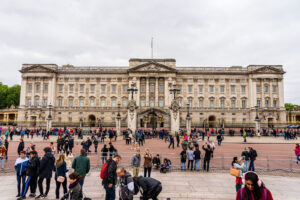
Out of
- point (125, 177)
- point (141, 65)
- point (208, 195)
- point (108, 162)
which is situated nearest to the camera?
point (125, 177)

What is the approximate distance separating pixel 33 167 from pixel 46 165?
17.0 inches

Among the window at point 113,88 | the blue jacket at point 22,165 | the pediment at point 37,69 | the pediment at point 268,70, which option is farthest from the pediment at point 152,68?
the blue jacket at point 22,165

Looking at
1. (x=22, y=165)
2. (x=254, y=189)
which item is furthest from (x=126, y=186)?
(x=22, y=165)

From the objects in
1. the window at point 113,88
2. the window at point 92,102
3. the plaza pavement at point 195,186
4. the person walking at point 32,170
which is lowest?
the plaza pavement at point 195,186

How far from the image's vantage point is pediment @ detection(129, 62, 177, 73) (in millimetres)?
55188

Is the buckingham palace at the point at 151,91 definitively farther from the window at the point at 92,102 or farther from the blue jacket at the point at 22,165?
the blue jacket at the point at 22,165

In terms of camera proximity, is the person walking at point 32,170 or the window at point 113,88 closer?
the person walking at point 32,170

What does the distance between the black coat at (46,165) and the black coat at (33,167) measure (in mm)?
192

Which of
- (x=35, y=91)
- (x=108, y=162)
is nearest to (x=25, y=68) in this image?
(x=35, y=91)

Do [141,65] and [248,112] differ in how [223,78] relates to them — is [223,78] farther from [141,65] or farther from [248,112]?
[141,65]

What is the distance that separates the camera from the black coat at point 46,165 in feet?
22.8

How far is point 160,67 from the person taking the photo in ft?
182

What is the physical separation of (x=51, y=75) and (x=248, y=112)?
60.2m

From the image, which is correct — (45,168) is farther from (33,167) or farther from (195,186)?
(195,186)
